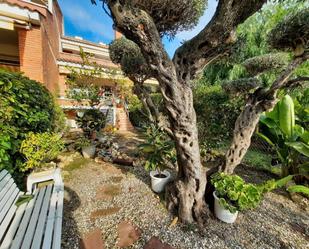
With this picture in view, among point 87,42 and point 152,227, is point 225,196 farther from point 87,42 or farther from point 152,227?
point 87,42

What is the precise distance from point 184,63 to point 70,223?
10.3 ft

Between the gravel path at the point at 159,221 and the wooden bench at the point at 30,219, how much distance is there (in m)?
0.62

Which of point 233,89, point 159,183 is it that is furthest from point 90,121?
point 233,89

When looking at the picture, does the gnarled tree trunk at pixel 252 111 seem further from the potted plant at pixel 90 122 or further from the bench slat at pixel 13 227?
the potted plant at pixel 90 122

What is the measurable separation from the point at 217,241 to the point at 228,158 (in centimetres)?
140

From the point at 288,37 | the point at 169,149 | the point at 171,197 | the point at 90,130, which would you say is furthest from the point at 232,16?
the point at 90,130

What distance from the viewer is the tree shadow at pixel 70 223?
2.38 m

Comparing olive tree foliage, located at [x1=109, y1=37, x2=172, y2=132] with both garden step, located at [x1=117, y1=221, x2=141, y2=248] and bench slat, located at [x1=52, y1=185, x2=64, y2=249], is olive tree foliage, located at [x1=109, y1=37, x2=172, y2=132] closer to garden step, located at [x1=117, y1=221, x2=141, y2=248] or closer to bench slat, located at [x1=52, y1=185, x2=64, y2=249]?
garden step, located at [x1=117, y1=221, x2=141, y2=248]

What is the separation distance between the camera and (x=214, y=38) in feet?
7.01

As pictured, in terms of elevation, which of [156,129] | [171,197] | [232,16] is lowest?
[171,197]

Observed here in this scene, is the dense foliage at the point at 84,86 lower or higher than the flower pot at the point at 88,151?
higher

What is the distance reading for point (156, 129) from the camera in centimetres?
412

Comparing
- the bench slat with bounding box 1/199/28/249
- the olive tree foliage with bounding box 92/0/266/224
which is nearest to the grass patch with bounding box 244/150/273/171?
the olive tree foliage with bounding box 92/0/266/224

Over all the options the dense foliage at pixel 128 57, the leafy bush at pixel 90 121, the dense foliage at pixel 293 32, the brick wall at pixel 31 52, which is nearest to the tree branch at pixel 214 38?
the dense foliage at pixel 293 32
